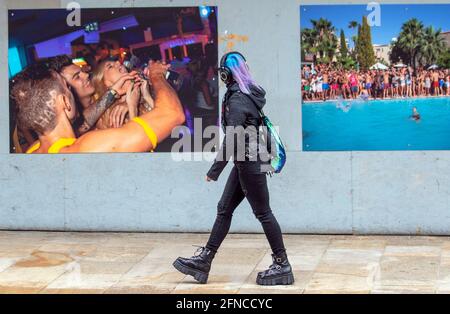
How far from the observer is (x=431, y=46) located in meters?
9.73

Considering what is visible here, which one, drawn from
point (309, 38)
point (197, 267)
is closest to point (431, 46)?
point (309, 38)

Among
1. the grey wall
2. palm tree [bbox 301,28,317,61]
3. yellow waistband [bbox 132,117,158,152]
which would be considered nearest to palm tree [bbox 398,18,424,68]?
palm tree [bbox 301,28,317,61]

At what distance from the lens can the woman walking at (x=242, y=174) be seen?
7734 millimetres

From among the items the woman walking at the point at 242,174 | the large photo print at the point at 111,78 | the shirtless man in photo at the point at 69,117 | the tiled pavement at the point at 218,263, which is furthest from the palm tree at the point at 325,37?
the woman walking at the point at 242,174

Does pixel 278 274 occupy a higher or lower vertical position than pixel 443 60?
lower

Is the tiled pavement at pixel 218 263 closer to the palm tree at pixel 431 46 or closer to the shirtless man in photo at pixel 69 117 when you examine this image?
the shirtless man in photo at pixel 69 117

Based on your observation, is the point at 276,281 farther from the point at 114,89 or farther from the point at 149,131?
the point at 114,89

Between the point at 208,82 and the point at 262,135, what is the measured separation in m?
2.23

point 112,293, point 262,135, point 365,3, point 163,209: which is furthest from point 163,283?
point 365,3

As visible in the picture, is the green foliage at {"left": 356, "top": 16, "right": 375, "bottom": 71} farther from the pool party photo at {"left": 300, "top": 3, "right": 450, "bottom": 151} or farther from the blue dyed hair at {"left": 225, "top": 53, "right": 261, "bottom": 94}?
the blue dyed hair at {"left": 225, "top": 53, "right": 261, "bottom": 94}

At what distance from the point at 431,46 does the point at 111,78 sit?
329 cm

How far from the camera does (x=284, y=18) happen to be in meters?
9.86

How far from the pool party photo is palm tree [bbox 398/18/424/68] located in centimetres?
1

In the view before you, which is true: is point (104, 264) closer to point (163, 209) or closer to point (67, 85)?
point (163, 209)
